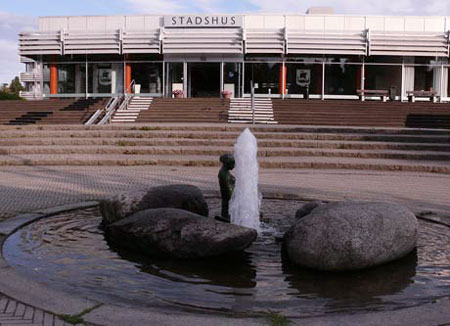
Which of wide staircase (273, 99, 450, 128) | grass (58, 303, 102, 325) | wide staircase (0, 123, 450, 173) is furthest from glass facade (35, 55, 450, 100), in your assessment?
grass (58, 303, 102, 325)

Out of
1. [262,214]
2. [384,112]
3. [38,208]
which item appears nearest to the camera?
[262,214]

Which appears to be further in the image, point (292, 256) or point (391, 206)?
point (391, 206)

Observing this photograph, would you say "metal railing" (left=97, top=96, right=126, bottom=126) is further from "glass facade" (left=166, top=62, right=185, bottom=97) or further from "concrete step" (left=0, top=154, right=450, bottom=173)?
"glass facade" (left=166, top=62, right=185, bottom=97)

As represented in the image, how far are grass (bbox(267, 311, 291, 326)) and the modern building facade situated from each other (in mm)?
35332

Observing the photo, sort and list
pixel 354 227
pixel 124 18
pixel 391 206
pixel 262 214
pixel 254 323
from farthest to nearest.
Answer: pixel 124 18 → pixel 262 214 → pixel 391 206 → pixel 354 227 → pixel 254 323

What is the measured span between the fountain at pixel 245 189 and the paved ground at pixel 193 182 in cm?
277

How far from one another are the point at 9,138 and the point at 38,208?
11546mm

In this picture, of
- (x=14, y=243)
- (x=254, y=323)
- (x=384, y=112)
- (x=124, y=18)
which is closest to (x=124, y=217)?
(x=14, y=243)

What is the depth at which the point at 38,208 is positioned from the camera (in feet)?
30.9

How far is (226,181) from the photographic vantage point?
25.9 feet

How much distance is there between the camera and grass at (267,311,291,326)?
14.4 ft

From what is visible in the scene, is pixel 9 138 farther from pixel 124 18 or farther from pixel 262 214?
pixel 124 18

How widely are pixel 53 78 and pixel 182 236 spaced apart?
128ft

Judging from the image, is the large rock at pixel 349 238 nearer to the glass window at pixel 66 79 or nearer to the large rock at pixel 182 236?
the large rock at pixel 182 236
